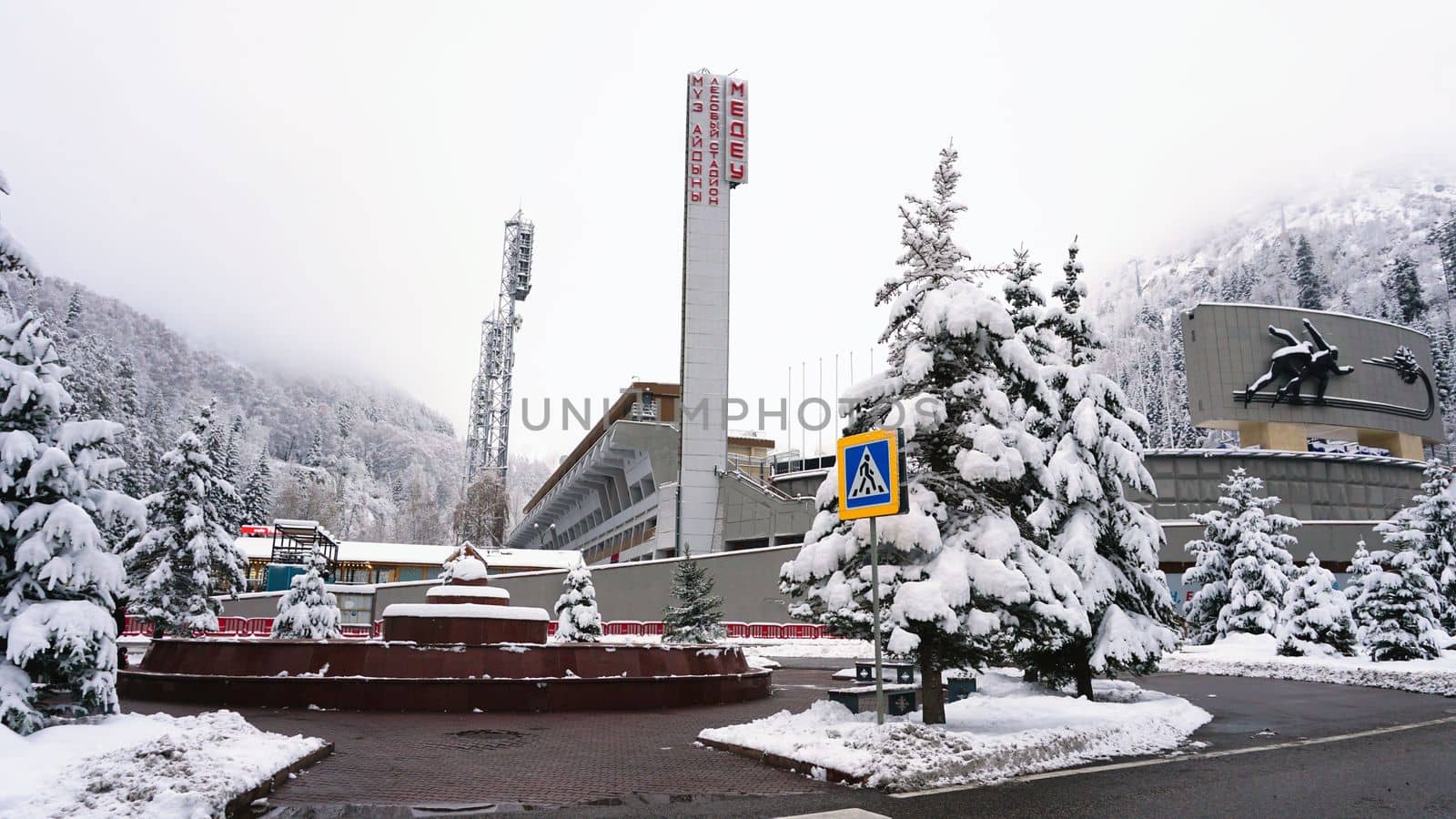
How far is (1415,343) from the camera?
73.1 metres

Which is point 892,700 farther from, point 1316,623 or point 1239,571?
point 1239,571

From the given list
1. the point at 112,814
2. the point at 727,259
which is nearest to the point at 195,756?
the point at 112,814

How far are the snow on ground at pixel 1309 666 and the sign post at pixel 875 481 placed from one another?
52.7 ft

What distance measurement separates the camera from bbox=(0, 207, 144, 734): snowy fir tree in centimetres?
789

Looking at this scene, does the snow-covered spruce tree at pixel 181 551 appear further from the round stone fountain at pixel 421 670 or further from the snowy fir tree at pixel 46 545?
the snowy fir tree at pixel 46 545

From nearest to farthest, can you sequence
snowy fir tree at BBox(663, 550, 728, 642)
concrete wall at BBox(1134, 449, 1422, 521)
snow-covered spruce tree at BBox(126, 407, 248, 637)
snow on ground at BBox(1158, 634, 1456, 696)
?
snow on ground at BBox(1158, 634, 1456, 696)
snow-covered spruce tree at BBox(126, 407, 248, 637)
snowy fir tree at BBox(663, 550, 728, 642)
concrete wall at BBox(1134, 449, 1422, 521)

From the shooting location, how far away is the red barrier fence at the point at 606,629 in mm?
31547

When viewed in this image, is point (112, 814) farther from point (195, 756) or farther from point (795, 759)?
point (795, 759)

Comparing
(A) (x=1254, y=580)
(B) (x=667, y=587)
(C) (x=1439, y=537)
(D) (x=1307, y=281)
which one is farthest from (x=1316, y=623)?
(D) (x=1307, y=281)

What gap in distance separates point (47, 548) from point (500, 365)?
97.9 m

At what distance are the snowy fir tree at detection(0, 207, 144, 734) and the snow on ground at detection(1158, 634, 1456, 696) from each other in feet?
73.1

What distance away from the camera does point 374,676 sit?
14555 mm

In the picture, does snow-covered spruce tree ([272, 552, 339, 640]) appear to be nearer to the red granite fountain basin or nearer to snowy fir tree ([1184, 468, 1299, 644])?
the red granite fountain basin

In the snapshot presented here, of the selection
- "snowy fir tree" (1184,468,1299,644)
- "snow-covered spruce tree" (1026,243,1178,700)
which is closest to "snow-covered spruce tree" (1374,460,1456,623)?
"snowy fir tree" (1184,468,1299,644)
